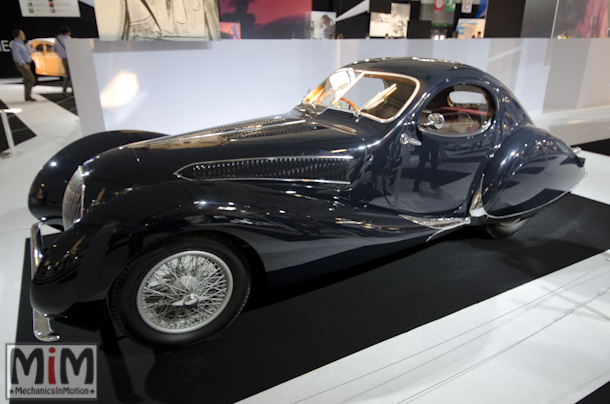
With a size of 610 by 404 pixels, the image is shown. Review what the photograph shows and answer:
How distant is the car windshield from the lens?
284 centimetres

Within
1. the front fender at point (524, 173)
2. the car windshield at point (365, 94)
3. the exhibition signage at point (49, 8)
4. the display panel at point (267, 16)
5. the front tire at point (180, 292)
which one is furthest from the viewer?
the exhibition signage at point (49, 8)

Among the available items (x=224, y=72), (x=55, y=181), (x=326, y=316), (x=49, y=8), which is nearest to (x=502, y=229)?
(x=326, y=316)

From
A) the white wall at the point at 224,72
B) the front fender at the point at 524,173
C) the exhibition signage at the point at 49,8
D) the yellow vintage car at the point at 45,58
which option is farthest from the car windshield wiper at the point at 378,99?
the exhibition signage at the point at 49,8

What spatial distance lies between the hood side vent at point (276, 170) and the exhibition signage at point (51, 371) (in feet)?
3.75

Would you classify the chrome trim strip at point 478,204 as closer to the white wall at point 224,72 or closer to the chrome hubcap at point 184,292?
the chrome hubcap at point 184,292

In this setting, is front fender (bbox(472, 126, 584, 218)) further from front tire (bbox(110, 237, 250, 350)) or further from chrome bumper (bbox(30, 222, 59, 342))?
chrome bumper (bbox(30, 222, 59, 342))

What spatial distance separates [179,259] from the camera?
2.01m

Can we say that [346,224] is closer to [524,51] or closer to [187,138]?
[187,138]

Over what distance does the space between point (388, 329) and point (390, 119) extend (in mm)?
1410

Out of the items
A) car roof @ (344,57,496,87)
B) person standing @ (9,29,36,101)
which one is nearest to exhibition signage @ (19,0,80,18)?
person standing @ (9,29,36,101)

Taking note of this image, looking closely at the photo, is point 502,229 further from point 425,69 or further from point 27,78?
point 27,78

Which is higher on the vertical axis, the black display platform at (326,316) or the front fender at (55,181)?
the front fender at (55,181)

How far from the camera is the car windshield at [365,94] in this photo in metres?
2.84

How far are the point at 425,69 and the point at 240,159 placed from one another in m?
1.60
